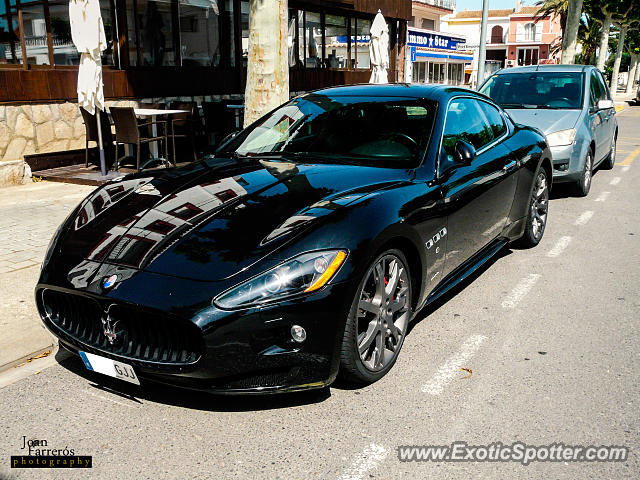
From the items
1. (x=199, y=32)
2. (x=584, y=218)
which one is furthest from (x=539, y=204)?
(x=199, y=32)

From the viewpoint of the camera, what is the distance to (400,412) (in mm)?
3176

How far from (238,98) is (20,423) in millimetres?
12792

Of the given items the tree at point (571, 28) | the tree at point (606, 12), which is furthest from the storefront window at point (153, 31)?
the tree at point (606, 12)

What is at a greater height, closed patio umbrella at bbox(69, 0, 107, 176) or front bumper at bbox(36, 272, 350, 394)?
closed patio umbrella at bbox(69, 0, 107, 176)

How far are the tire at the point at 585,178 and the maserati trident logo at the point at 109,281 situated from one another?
23.8 feet

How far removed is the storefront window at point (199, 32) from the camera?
14.2 meters

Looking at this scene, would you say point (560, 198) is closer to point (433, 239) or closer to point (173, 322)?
point (433, 239)

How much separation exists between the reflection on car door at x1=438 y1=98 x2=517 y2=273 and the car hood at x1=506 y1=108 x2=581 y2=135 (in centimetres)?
312

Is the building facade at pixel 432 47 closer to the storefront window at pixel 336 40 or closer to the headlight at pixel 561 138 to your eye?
the storefront window at pixel 336 40

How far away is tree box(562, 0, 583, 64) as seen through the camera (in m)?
25.1

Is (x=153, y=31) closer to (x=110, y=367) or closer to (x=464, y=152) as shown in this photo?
(x=464, y=152)

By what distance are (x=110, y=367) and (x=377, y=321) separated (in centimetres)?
139

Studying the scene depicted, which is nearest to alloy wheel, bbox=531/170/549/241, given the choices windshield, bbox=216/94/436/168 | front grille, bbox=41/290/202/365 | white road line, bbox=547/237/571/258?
white road line, bbox=547/237/571/258
